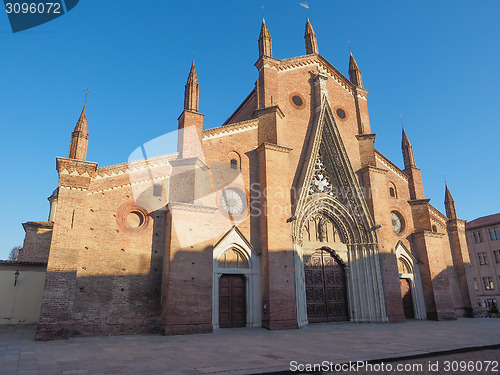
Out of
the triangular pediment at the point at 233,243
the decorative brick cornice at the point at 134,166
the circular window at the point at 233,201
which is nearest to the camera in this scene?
the decorative brick cornice at the point at 134,166

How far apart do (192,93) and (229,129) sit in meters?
2.80

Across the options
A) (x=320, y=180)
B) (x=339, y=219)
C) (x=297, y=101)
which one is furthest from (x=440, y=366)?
(x=297, y=101)

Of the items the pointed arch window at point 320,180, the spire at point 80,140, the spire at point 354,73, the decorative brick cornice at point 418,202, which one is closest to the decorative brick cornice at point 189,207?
the spire at point 80,140

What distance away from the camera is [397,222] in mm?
23828

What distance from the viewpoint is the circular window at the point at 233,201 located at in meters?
18.3

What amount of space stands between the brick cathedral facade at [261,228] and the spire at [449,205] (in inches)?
4.4

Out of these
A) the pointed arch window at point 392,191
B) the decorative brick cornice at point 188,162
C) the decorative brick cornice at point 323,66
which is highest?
the decorative brick cornice at point 323,66

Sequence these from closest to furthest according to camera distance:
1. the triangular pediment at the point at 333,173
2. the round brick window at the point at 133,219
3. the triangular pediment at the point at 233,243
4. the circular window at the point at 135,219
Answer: the round brick window at the point at 133,219, the circular window at the point at 135,219, the triangular pediment at the point at 233,243, the triangular pediment at the point at 333,173

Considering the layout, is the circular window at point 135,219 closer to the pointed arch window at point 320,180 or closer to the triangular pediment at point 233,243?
the triangular pediment at point 233,243

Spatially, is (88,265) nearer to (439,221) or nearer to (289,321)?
(289,321)

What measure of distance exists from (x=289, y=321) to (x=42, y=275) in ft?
50.3

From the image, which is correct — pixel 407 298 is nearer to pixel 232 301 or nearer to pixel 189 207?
pixel 232 301

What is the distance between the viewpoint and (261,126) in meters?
20.5

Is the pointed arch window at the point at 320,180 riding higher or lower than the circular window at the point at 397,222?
higher
